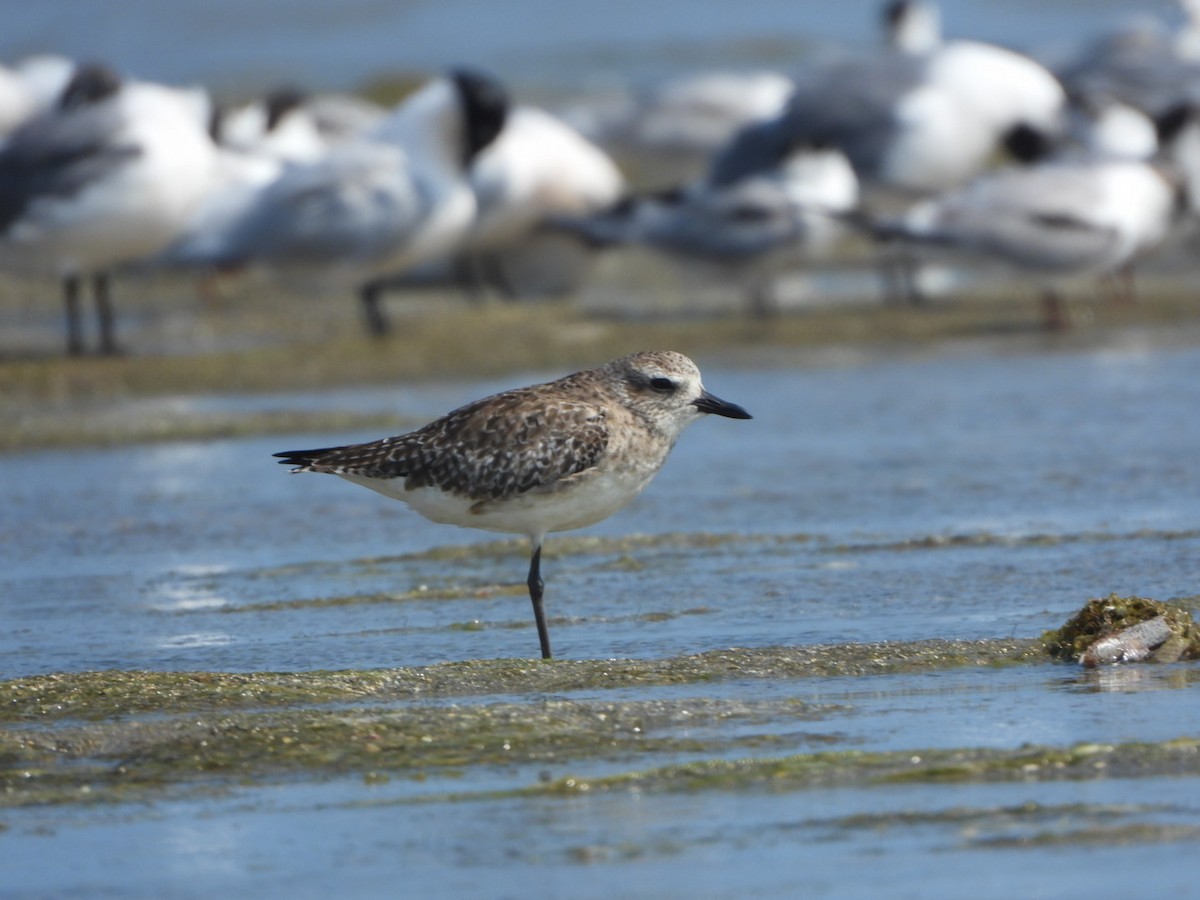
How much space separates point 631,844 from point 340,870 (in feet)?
1.55

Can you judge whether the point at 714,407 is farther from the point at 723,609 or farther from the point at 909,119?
the point at 909,119

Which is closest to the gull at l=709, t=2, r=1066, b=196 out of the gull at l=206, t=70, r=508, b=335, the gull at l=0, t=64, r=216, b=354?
the gull at l=206, t=70, r=508, b=335

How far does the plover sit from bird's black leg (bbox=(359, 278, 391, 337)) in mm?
6874

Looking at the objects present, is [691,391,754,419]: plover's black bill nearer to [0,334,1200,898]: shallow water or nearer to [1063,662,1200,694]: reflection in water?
[0,334,1200,898]: shallow water

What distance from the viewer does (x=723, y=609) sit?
575 cm

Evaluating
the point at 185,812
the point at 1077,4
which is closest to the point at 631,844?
the point at 185,812

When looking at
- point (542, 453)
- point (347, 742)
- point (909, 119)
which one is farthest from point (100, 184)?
point (347, 742)

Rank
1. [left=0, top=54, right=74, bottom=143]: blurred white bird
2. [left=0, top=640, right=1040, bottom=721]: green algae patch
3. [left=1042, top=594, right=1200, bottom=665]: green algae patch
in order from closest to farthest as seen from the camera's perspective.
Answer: [left=0, top=640, right=1040, bottom=721]: green algae patch → [left=1042, top=594, right=1200, bottom=665]: green algae patch → [left=0, top=54, right=74, bottom=143]: blurred white bird

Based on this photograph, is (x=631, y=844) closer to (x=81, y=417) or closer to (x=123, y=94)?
(x=81, y=417)

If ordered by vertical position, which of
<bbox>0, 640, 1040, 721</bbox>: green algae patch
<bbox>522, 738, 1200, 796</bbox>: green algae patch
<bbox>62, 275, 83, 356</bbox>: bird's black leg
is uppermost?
<bbox>62, 275, 83, 356</bbox>: bird's black leg

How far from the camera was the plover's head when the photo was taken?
5910 millimetres

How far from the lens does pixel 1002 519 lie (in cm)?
693

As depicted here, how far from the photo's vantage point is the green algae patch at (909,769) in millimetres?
3824

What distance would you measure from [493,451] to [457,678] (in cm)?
102
